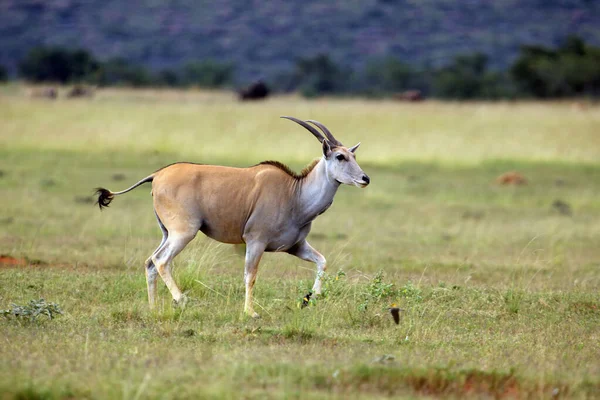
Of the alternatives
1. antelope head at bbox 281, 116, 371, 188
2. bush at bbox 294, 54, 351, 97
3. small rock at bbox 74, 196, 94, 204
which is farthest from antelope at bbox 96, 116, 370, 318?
bush at bbox 294, 54, 351, 97

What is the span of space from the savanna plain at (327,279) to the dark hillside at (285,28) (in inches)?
1827

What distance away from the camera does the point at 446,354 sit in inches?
285

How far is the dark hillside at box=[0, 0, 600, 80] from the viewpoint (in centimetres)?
7419

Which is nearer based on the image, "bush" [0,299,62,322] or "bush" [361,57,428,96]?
"bush" [0,299,62,322]

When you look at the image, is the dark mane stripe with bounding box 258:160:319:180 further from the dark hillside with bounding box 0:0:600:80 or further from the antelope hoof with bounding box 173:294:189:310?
the dark hillside with bounding box 0:0:600:80

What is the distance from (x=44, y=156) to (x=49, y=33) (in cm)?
5610

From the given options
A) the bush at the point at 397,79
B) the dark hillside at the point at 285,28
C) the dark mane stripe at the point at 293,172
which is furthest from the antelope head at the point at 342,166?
the dark hillside at the point at 285,28

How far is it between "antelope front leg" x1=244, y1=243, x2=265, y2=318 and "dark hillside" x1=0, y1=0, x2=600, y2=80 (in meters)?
62.1

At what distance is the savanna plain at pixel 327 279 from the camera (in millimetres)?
6340

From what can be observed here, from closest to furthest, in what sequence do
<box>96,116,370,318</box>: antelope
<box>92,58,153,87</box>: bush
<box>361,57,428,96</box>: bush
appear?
<box>96,116,370,318</box>: antelope < <box>92,58,153,87</box>: bush < <box>361,57,428,96</box>: bush

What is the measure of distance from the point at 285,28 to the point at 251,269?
71986 millimetres

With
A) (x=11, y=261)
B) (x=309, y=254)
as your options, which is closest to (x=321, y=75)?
(x=11, y=261)

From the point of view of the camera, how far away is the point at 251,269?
344 inches

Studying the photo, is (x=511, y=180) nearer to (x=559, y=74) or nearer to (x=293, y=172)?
(x=293, y=172)
